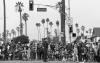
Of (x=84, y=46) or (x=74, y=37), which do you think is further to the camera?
(x=74, y=37)

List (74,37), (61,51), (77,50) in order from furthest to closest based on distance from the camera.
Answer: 1. (74,37)
2. (61,51)
3. (77,50)

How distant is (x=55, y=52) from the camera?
3309 centimetres

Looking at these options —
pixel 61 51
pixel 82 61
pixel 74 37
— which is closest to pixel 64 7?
pixel 74 37

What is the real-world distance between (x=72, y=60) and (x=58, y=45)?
2468 mm

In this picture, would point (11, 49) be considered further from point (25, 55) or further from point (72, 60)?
point (72, 60)

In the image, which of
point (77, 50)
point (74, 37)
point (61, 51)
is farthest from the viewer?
point (74, 37)

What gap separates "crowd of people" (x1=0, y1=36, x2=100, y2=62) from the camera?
30344 millimetres

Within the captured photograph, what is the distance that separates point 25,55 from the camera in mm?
32812

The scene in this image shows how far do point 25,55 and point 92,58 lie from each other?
6131 mm

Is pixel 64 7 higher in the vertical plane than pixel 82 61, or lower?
higher

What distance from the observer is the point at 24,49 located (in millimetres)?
32625

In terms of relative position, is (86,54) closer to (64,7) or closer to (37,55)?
(37,55)

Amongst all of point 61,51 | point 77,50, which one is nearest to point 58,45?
point 61,51

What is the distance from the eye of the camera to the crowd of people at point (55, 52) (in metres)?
30.3
